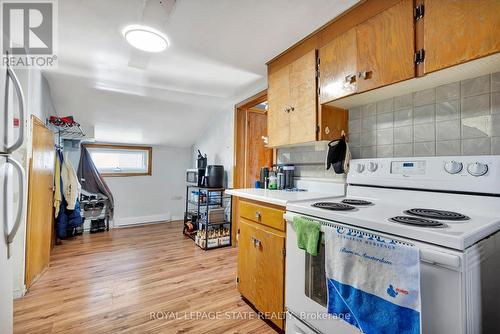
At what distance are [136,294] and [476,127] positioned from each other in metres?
2.68

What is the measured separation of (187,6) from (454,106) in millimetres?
1695

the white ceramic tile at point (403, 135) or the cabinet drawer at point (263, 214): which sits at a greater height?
the white ceramic tile at point (403, 135)

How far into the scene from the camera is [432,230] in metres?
0.77

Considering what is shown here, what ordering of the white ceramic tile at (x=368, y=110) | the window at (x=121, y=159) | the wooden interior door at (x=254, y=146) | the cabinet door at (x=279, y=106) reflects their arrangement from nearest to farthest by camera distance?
the white ceramic tile at (x=368, y=110) < the cabinet door at (x=279, y=106) < the wooden interior door at (x=254, y=146) < the window at (x=121, y=159)

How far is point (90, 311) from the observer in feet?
5.76

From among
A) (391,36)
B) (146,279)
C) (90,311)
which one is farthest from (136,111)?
(391,36)

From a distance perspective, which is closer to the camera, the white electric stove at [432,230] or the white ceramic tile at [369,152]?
the white electric stove at [432,230]

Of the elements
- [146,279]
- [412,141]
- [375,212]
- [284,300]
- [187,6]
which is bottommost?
[146,279]

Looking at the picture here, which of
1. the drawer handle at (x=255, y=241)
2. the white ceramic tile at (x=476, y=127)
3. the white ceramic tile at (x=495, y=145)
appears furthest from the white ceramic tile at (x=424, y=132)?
the drawer handle at (x=255, y=241)

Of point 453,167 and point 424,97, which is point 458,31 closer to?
point 424,97

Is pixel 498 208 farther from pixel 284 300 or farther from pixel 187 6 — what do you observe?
pixel 187 6

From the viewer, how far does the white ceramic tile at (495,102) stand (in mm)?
1080

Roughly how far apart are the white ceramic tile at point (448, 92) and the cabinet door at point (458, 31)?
0.27 metres

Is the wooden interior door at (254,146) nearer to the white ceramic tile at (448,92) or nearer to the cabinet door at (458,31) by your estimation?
the white ceramic tile at (448,92)
